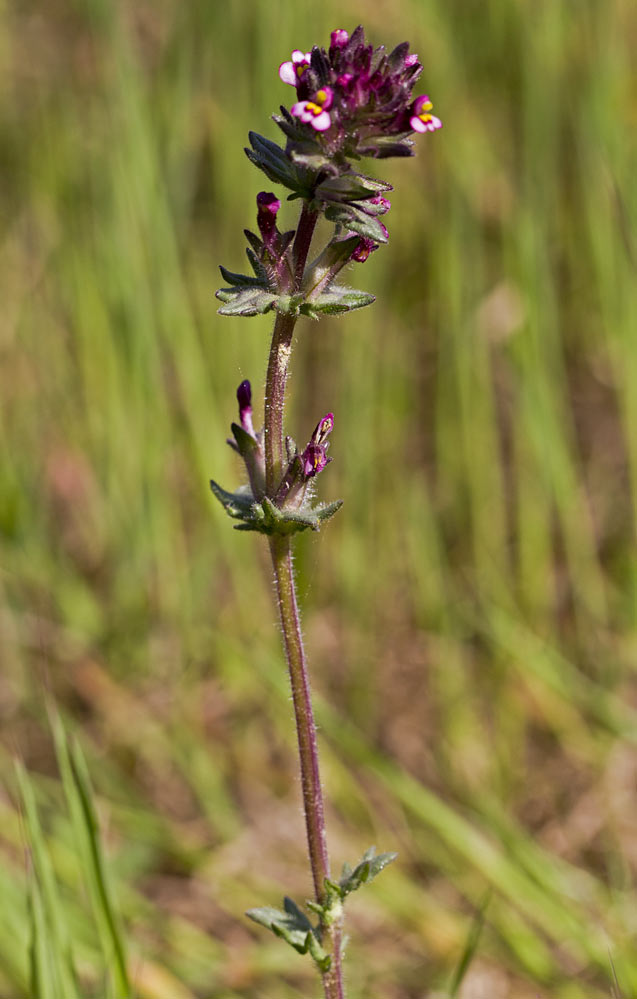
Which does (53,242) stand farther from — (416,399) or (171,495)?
(416,399)

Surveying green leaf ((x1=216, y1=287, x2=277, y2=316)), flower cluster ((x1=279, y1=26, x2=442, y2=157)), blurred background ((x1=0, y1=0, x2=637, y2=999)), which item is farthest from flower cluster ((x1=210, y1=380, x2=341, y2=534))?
blurred background ((x1=0, y1=0, x2=637, y2=999))

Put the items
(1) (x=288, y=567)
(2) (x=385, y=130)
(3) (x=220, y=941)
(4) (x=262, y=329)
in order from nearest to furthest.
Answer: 1. (2) (x=385, y=130)
2. (1) (x=288, y=567)
3. (3) (x=220, y=941)
4. (4) (x=262, y=329)

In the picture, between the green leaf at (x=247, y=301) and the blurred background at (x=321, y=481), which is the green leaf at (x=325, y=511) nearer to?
the green leaf at (x=247, y=301)

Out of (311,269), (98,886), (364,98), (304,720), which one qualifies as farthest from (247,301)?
(98,886)

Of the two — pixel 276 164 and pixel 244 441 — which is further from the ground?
pixel 276 164

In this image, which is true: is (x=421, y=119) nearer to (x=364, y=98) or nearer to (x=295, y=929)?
(x=364, y=98)

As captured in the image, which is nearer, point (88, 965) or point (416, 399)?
point (88, 965)

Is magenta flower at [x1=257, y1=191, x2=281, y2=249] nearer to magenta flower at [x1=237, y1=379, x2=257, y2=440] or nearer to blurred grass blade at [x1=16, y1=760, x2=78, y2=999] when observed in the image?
magenta flower at [x1=237, y1=379, x2=257, y2=440]

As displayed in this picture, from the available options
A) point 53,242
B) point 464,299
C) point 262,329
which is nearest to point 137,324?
point 262,329
